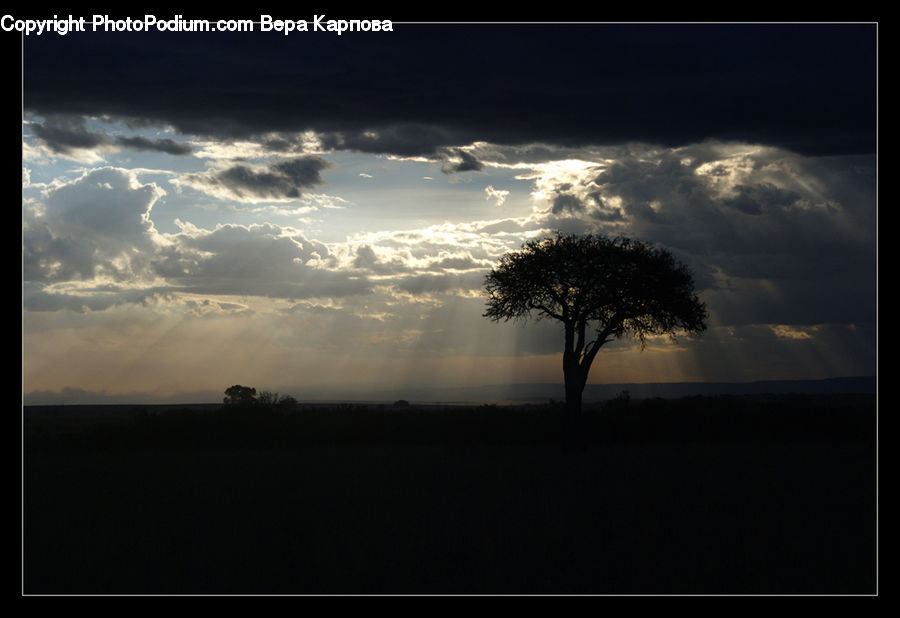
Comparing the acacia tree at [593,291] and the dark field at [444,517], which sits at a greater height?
the acacia tree at [593,291]

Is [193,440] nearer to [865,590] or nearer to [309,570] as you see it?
[309,570]

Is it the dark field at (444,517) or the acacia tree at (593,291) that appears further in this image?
the acacia tree at (593,291)

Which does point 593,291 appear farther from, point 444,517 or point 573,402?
point 444,517

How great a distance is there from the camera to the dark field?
13.2 metres

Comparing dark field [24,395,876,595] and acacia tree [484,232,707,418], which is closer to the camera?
dark field [24,395,876,595]

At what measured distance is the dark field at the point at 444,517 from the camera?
13219 mm

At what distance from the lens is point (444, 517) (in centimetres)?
1809

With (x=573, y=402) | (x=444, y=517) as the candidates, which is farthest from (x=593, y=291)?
(x=444, y=517)

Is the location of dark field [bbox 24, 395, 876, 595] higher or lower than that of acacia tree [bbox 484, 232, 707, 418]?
lower

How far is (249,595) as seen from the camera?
11820mm

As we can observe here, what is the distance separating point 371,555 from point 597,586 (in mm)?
4278

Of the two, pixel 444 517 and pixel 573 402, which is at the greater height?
pixel 573 402

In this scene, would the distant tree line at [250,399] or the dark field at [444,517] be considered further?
the distant tree line at [250,399]

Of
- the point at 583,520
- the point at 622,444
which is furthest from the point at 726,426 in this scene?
the point at 583,520
